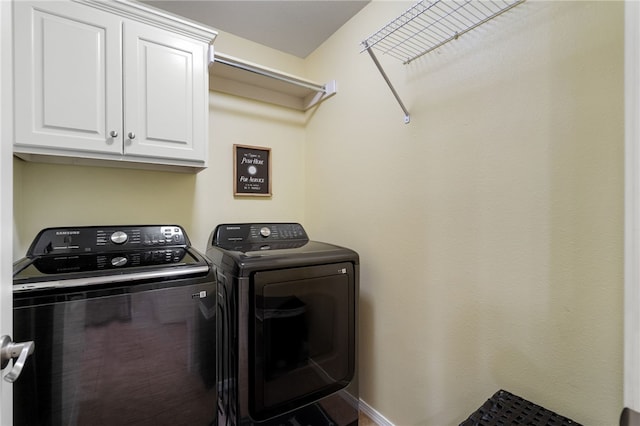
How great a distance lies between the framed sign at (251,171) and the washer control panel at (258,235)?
32 cm

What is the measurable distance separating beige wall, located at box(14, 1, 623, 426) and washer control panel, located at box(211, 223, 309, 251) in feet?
0.73

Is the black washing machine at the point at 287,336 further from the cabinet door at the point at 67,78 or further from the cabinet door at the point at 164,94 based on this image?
the cabinet door at the point at 67,78

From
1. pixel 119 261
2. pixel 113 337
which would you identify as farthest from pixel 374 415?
pixel 119 261

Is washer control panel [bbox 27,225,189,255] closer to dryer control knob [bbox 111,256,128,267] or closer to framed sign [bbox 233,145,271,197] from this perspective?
dryer control knob [bbox 111,256,128,267]

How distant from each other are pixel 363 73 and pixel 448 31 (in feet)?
1.90

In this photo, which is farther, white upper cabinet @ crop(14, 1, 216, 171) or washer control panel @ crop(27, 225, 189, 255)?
washer control panel @ crop(27, 225, 189, 255)

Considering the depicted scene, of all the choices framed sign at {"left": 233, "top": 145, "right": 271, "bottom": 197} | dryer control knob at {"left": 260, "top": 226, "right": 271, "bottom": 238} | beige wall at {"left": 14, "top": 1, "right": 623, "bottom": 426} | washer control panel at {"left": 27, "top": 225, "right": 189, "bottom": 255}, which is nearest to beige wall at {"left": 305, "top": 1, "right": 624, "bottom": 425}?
beige wall at {"left": 14, "top": 1, "right": 623, "bottom": 426}

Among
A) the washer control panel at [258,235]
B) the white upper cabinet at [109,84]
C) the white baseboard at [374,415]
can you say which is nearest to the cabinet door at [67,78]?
the white upper cabinet at [109,84]

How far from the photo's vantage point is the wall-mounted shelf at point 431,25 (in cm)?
118

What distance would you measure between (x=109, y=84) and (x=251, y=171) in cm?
100

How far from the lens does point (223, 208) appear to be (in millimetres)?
2109

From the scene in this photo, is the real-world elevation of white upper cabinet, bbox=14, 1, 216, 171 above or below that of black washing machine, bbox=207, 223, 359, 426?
above

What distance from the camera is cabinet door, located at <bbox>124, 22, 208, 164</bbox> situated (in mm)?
1473
